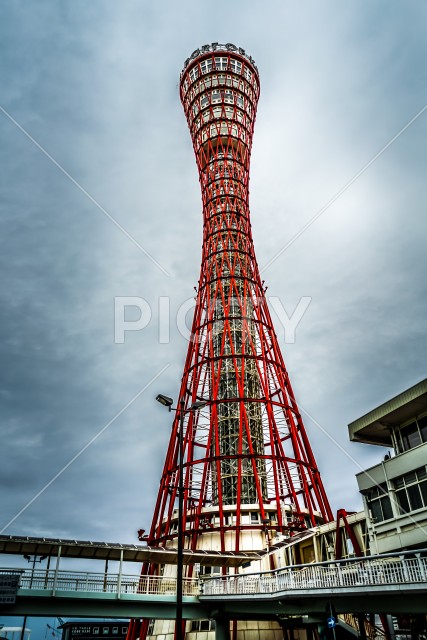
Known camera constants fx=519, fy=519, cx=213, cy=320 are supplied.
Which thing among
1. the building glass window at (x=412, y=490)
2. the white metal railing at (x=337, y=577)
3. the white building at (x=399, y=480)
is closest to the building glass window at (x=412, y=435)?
the white building at (x=399, y=480)

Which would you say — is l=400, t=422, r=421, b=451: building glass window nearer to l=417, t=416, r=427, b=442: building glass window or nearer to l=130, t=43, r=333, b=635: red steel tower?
l=417, t=416, r=427, b=442: building glass window

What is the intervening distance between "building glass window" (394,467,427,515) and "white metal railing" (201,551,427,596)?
1508mm

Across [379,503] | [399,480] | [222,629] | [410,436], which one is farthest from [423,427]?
[222,629]

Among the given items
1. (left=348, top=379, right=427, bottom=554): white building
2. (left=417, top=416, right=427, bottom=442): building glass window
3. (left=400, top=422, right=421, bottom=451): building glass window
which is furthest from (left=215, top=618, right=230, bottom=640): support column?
(left=417, top=416, right=427, bottom=442): building glass window

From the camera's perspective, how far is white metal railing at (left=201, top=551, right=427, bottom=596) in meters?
14.4

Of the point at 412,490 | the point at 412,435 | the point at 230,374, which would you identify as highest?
the point at 230,374

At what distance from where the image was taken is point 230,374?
42.7 metres

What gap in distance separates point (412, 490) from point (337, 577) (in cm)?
388

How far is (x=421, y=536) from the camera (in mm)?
16859

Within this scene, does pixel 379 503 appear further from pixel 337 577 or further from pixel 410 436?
pixel 337 577

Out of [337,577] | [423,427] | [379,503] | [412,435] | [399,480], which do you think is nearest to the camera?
[337,577]

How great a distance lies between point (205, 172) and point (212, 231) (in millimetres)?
6955

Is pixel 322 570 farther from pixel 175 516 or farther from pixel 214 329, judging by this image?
pixel 214 329

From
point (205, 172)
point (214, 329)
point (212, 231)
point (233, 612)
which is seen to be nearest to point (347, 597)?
point (233, 612)
